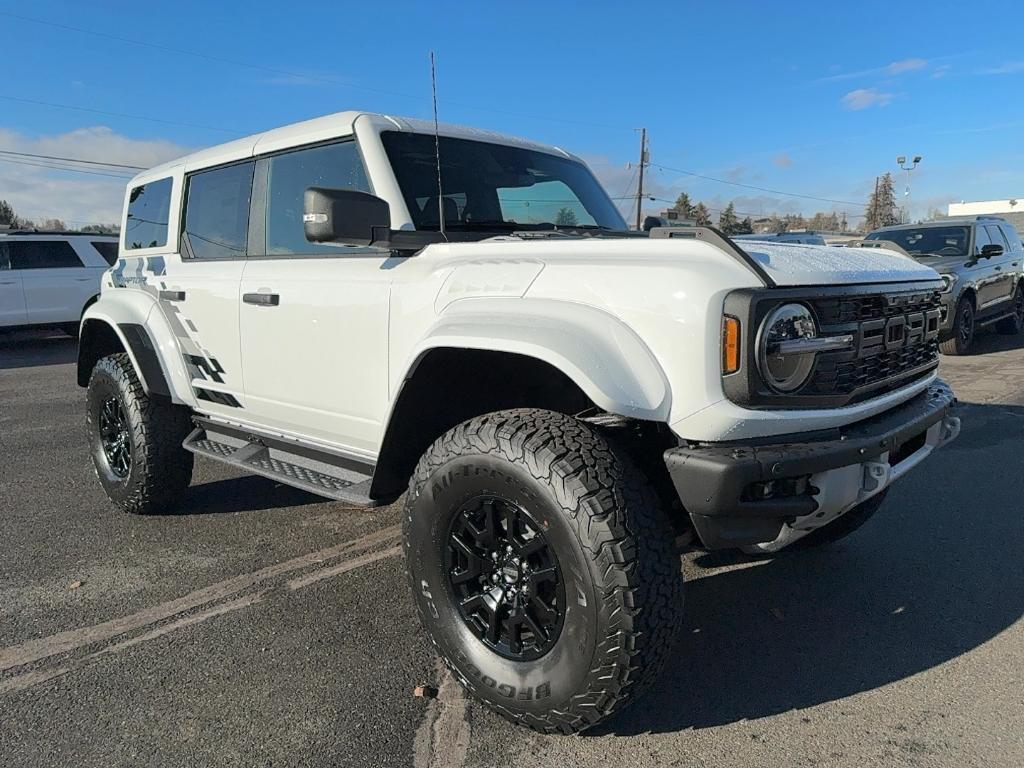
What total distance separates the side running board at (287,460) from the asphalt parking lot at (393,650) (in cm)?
51

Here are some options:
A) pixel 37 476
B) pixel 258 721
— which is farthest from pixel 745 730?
pixel 37 476

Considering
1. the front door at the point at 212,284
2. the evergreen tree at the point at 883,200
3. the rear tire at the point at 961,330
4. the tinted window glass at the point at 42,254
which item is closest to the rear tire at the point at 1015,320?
the rear tire at the point at 961,330

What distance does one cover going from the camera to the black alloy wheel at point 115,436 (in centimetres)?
455

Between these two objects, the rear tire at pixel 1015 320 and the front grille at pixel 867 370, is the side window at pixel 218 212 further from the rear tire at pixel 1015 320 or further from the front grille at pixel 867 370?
the rear tire at pixel 1015 320

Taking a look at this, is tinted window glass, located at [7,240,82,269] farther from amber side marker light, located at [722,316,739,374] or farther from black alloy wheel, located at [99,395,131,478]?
amber side marker light, located at [722,316,739,374]

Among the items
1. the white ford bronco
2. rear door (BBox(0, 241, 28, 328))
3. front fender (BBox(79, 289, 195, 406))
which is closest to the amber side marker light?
the white ford bronco

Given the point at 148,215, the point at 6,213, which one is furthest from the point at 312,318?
the point at 6,213

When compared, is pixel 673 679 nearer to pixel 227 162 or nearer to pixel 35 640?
pixel 35 640

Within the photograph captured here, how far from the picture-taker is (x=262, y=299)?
11.4 feet

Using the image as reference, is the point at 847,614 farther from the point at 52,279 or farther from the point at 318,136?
the point at 52,279

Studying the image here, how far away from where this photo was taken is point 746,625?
3.05 meters

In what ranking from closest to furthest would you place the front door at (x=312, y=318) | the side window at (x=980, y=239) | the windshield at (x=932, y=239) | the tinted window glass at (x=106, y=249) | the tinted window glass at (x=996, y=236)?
1. the front door at (x=312, y=318)
2. the side window at (x=980, y=239)
3. the windshield at (x=932, y=239)
4. the tinted window glass at (x=996, y=236)
5. the tinted window glass at (x=106, y=249)

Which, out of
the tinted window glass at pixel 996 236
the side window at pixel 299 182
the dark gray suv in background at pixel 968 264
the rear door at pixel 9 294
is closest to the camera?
the side window at pixel 299 182

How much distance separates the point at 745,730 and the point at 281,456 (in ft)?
7.99
